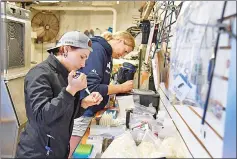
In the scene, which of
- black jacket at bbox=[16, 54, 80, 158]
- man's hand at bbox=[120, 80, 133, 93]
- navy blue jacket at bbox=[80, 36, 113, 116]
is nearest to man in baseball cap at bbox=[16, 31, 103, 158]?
black jacket at bbox=[16, 54, 80, 158]

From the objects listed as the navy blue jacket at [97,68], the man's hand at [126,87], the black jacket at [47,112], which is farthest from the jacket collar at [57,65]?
the man's hand at [126,87]

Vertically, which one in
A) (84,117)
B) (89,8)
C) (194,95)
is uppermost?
(89,8)

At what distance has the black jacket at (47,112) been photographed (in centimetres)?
104

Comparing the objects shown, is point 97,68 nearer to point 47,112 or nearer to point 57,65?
point 57,65

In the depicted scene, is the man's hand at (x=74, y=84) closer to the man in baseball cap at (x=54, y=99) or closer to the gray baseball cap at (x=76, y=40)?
the man in baseball cap at (x=54, y=99)

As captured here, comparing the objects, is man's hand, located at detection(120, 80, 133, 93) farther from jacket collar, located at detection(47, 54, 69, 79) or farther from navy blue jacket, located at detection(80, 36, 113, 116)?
jacket collar, located at detection(47, 54, 69, 79)

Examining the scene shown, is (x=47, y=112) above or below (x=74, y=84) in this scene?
below

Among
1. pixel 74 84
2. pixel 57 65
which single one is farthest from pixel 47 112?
pixel 57 65

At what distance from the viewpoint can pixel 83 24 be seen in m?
6.21

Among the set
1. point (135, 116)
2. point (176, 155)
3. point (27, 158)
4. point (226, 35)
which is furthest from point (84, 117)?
point (226, 35)

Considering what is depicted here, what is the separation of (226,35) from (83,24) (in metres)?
5.84

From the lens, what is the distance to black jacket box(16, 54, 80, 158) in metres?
1.04

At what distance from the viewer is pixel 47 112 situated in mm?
1035

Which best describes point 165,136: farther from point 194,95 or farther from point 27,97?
point 27,97
